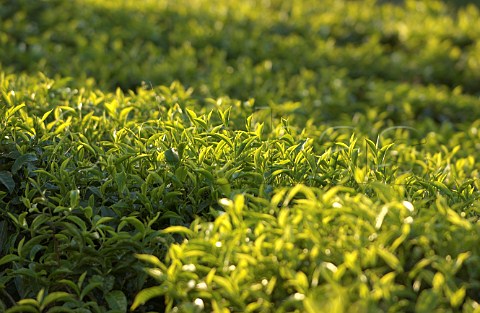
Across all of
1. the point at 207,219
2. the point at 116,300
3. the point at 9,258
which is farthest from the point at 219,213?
the point at 9,258

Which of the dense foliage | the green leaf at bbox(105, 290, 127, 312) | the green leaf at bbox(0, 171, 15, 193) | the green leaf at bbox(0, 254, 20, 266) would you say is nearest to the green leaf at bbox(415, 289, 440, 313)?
the dense foliage

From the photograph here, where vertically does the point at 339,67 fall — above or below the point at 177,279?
below

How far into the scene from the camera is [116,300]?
2.73m

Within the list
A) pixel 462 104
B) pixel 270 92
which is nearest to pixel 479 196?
pixel 270 92

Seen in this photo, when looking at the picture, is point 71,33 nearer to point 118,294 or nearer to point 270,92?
point 270,92

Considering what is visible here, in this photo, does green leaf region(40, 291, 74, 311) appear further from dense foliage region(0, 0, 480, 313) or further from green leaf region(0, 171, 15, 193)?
green leaf region(0, 171, 15, 193)

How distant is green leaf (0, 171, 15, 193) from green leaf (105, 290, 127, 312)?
2.36 ft

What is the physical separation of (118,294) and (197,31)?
5.30 metres

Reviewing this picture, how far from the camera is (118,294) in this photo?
2760 millimetres

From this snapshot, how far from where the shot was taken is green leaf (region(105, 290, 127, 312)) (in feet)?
8.88

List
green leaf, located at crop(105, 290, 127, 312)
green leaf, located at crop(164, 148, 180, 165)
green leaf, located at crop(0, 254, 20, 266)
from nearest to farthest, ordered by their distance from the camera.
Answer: green leaf, located at crop(105, 290, 127, 312)
green leaf, located at crop(0, 254, 20, 266)
green leaf, located at crop(164, 148, 180, 165)

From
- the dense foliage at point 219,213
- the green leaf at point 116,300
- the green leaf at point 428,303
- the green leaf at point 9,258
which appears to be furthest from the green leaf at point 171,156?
the green leaf at point 428,303

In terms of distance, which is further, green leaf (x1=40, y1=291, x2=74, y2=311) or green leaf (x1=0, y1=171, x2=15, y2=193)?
green leaf (x1=0, y1=171, x2=15, y2=193)

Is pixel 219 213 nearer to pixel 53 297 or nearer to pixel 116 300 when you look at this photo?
pixel 116 300
